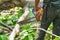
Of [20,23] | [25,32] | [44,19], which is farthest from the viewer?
[20,23]

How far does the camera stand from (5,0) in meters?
4.21

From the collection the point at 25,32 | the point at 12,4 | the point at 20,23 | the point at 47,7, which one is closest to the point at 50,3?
the point at 47,7

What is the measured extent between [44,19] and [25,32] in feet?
2.05

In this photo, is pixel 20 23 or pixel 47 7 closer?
pixel 47 7

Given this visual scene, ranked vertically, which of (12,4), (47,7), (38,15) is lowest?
(12,4)

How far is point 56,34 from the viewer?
1.61 m

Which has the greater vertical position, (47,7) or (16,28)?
(47,7)

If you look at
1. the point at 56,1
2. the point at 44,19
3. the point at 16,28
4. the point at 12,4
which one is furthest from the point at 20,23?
the point at 12,4

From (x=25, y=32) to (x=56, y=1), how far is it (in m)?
0.79

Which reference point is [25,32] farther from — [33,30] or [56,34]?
[56,34]

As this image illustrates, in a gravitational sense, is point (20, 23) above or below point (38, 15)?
below

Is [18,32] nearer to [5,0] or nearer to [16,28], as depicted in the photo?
[16,28]

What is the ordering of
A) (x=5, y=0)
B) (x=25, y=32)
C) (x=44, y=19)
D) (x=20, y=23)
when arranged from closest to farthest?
(x=44, y=19), (x=25, y=32), (x=20, y=23), (x=5, y=0)

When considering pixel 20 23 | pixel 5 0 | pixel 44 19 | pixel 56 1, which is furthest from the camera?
pixel 5 0
